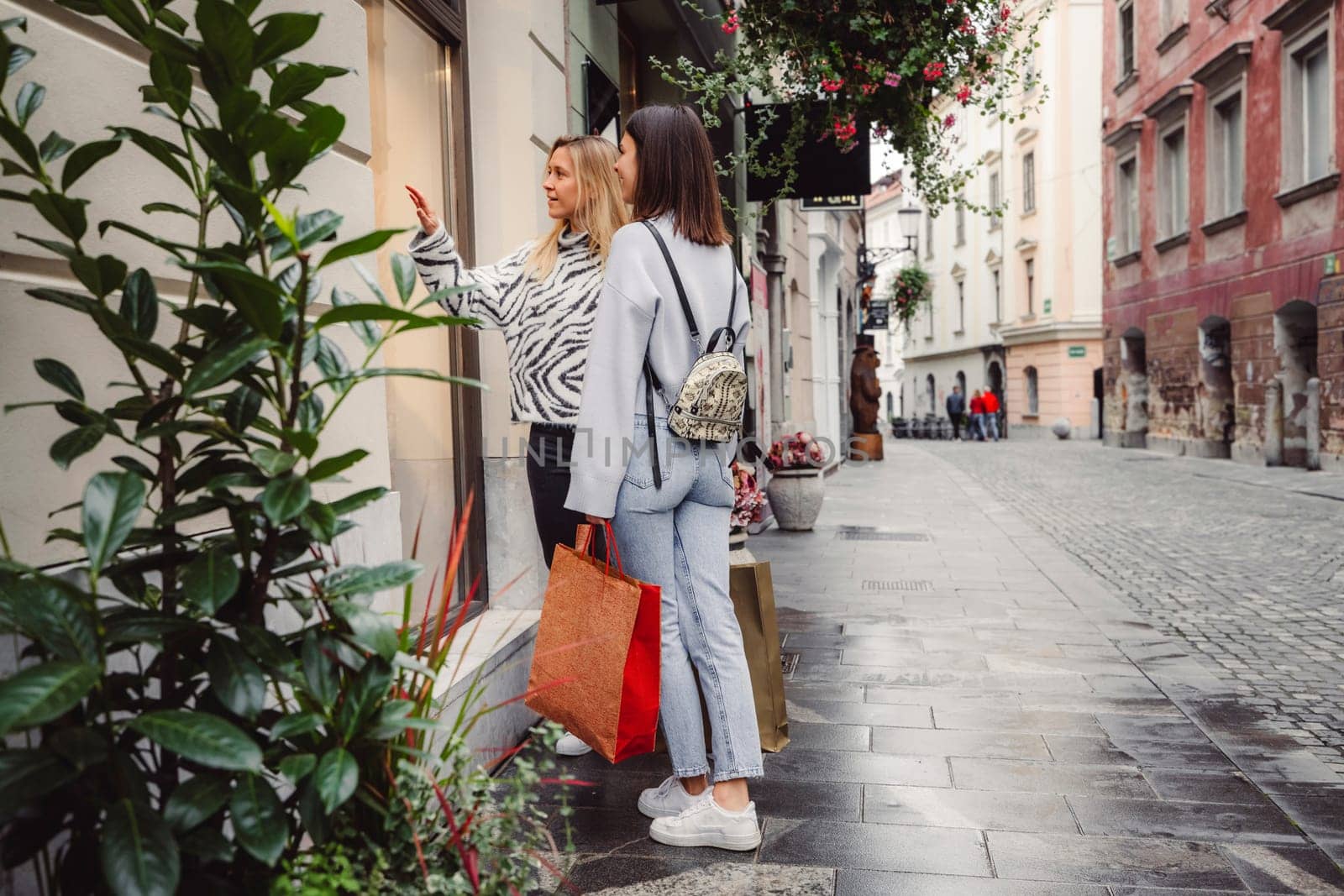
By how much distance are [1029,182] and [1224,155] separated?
18138mm

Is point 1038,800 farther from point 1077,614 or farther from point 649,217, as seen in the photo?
point 1077,614

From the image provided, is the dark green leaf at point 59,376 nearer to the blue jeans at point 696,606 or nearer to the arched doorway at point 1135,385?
the blue jeans at point 696,606

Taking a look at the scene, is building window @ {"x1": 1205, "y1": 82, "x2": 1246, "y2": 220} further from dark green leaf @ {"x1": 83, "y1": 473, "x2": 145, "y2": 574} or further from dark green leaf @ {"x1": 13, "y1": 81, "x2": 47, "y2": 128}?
dark green leaf @ {"x1": 83, "y1": 473, "x2": 145, "y2": 574}

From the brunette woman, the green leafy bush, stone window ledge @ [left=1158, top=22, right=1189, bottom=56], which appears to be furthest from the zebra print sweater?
stone window ledge @ [left=1158, top=22, right=1189, bottom=56]


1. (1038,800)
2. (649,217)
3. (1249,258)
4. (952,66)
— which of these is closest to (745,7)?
(952,66)

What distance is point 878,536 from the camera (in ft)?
30.8

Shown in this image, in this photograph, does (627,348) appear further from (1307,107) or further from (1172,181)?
(1172,181)

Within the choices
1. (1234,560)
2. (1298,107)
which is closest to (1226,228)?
(1298,107)

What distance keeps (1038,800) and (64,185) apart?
2881 mm

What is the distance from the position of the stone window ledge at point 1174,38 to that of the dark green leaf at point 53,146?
73.4ft

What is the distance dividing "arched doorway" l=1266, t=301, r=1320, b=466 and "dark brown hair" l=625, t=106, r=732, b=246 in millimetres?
16031

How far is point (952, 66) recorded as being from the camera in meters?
6.68

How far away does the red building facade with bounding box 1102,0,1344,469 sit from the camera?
15.4 metres

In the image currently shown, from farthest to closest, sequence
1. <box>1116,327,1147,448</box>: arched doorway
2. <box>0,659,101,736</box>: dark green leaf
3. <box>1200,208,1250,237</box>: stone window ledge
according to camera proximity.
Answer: <box>1116,327,1147,448</box>: arched doorway → <box>1200,208,1250,237</box>: stone window ledge → <box>0,659,101,736</box>: dark green leaf
